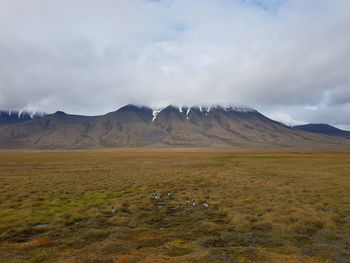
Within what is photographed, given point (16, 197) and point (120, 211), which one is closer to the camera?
point (120, 211)

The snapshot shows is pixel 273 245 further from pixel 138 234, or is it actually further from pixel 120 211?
pixel 120 211

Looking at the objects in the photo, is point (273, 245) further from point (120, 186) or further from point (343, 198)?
point (120, 186)

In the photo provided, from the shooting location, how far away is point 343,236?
10.4 meters

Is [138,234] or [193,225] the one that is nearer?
[138,234]

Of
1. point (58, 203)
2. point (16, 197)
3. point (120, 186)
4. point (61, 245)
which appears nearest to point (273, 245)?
point (61, 245)

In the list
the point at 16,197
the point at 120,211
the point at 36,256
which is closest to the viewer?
the point at 36,256

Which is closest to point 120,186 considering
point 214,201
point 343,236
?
point 214,201

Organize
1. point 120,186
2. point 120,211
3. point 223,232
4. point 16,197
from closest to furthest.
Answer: point 223,232 → point 120,211 → point 16,197 → point 120,186

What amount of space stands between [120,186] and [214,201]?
39.4 ft

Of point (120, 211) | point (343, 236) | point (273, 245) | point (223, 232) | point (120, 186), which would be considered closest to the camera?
point (273, 245)

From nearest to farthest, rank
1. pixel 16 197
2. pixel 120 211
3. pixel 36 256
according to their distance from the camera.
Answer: pixel 36 256
pixel 120 211
pixel 16 197

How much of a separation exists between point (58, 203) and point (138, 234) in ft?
31.8

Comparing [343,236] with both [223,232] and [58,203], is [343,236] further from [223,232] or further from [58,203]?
[58,203]

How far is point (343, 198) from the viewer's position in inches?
709
